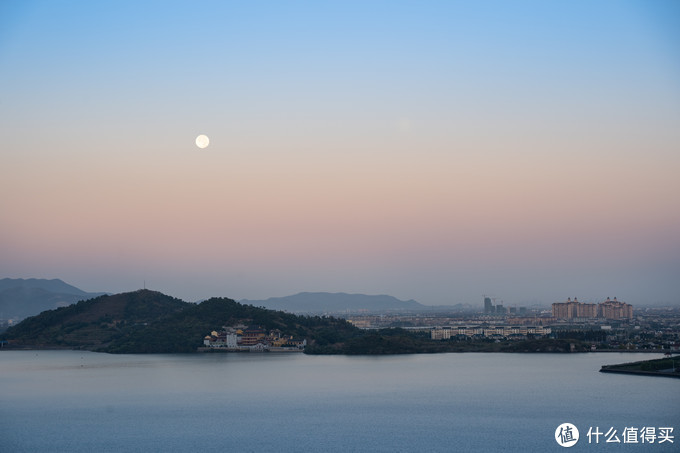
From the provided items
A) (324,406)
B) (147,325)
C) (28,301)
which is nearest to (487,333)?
(147,325)

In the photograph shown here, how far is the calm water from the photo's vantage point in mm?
20734

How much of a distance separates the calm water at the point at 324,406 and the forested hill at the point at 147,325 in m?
12.0

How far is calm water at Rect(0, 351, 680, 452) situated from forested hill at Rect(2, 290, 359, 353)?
12.0m

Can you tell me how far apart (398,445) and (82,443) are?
311 inches

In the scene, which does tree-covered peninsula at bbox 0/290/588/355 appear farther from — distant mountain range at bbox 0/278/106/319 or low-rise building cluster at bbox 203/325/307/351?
distant mountain range at bbox 0/278/106/319

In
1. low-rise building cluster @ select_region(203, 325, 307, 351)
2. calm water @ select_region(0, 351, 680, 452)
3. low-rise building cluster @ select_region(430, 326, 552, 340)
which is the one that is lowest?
calm water @ select_region(0, 351, 680, 452)

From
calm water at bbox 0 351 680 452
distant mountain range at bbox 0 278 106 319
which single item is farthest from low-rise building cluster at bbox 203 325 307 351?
distant mountain range at bbox 0 278 106 319

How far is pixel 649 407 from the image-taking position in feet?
80.9

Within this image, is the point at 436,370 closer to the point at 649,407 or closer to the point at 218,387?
the point at 218,387

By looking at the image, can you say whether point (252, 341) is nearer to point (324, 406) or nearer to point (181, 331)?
point (181, 331)

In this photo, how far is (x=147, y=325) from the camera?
59.2m

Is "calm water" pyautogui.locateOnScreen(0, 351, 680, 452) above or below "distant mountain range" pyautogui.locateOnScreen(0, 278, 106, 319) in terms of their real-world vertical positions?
below

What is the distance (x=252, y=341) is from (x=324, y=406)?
27.9m

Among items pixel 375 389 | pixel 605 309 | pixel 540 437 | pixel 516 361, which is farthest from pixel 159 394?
pixel 605 309
